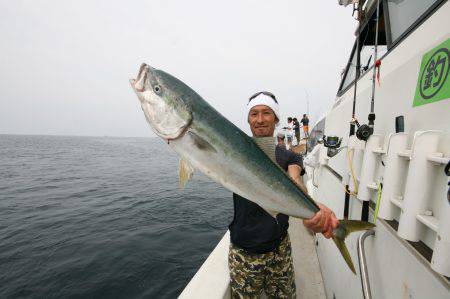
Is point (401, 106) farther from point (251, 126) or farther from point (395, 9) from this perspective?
point (395, 9)

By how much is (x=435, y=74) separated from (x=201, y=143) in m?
1.66

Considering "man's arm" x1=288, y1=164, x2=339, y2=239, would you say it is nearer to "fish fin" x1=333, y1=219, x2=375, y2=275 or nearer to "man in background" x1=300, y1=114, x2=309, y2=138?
"fish fin" x1=333, y1=219, x2=375, y2=275

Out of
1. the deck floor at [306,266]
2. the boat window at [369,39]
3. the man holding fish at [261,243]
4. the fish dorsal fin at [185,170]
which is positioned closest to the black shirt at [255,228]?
the man holding fish at [261,243]

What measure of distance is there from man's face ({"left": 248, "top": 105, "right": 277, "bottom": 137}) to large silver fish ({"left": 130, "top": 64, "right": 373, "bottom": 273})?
39.6 inches

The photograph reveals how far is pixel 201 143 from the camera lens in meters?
1.90

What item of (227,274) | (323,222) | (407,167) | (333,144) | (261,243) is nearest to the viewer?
(407,167)

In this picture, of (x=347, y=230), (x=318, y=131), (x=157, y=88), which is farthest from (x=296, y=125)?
(x=157, y=88)

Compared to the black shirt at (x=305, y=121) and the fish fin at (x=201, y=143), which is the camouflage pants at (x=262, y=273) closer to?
the fish fin at (x=201, y=143)

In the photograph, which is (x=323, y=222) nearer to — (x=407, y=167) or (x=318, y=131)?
(x=407, y=167)

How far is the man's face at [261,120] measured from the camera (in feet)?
9.72

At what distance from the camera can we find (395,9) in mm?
3045

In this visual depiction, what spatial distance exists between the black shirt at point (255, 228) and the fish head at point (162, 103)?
1337mm

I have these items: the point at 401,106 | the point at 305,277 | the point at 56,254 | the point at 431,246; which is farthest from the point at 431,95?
the point at 56,254

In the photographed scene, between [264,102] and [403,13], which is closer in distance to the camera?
[403,13]
